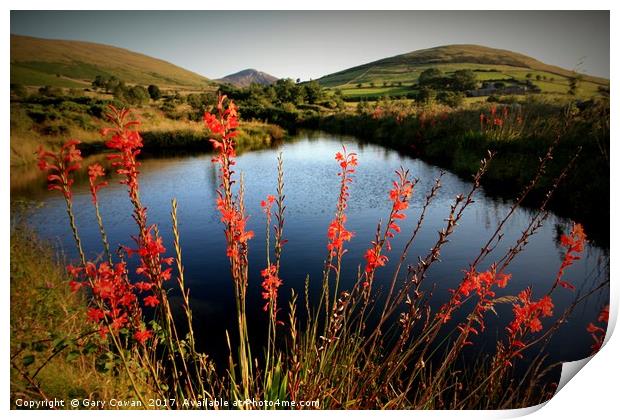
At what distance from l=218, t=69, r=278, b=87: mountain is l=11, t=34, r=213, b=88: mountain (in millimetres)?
196

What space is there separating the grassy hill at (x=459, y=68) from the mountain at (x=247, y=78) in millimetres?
715

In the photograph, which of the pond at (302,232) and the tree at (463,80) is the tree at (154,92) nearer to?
the pond at (302,232)

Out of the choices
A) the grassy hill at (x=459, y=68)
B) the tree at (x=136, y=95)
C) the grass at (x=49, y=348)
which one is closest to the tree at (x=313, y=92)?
the grassy hill at (x=459, y=68)

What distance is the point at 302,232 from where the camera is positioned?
17.9ft

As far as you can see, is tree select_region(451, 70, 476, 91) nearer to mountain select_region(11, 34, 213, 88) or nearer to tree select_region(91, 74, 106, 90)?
mountain select_region(11, 34, 213, 88)

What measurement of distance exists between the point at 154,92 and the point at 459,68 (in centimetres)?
324

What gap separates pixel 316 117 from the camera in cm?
539

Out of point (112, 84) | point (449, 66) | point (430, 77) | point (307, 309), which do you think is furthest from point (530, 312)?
point (112, 84)

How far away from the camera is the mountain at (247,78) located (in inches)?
147

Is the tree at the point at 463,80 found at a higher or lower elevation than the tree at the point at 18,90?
higher

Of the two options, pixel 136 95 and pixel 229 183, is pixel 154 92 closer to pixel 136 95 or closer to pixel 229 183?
pixel 136 95

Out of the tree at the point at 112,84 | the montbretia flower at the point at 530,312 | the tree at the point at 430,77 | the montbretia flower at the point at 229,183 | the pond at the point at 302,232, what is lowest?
the pond at the point at 302,232
